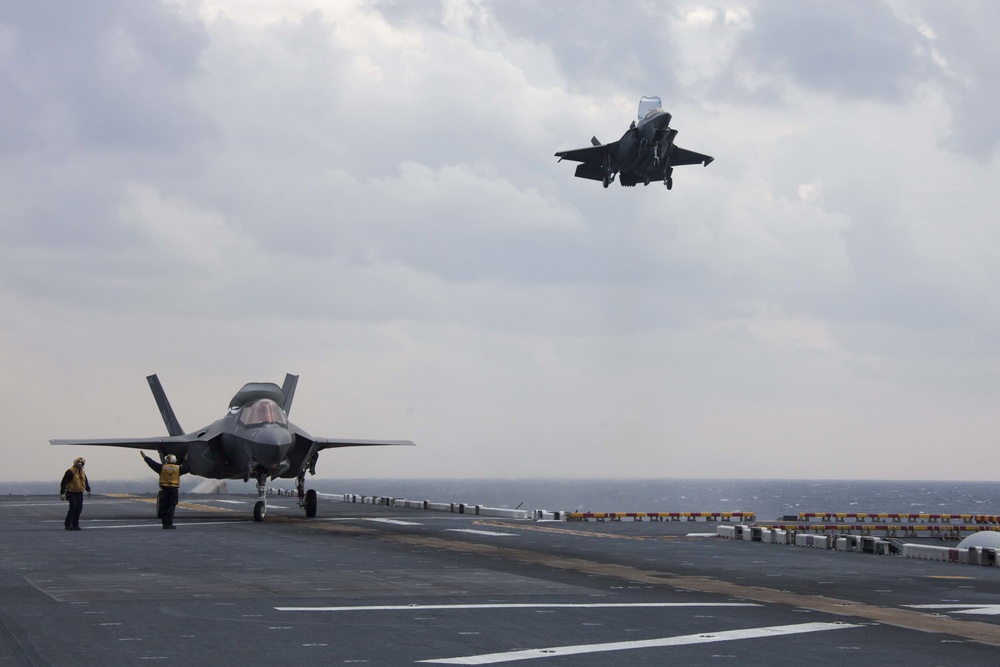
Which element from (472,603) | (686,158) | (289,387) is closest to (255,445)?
(289,387)

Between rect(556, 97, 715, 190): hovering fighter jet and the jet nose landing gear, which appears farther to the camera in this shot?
rect(556, 97, 715, 190): hovering fighter jet

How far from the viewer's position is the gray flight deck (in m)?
11.7

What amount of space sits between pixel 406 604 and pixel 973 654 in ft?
24.1

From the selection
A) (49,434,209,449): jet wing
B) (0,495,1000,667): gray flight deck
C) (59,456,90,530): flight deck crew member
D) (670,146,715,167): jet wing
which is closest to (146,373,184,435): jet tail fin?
(49,434,209,449): jet wing

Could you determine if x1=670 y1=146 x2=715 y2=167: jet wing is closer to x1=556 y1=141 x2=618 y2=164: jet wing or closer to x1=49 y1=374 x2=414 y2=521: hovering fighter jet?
x1=556 y1=141 x2=618 y2=164: jet wing

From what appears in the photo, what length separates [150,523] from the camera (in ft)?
117

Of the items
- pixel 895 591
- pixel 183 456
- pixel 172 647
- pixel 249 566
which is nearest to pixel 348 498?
pixel 183 456

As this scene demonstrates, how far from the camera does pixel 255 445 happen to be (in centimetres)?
3525

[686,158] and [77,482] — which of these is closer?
[77,482]

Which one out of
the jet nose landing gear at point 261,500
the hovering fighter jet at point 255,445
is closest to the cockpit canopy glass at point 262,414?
the hovering fighter jet at point 255,445

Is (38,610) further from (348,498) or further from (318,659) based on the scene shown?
(348,498)

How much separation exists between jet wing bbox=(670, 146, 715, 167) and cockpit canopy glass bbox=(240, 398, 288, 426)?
23303 millimetres

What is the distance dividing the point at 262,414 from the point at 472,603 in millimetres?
21369

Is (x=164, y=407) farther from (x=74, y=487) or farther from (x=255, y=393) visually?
(x=74, y=487)
